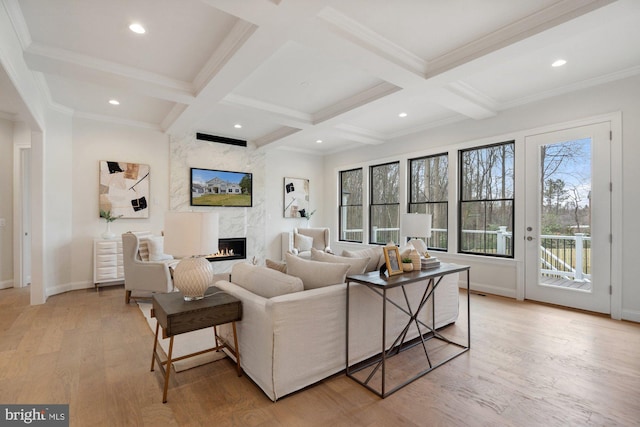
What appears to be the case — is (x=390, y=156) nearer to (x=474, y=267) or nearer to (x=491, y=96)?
(x=491, y=96)

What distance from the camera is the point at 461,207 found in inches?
203

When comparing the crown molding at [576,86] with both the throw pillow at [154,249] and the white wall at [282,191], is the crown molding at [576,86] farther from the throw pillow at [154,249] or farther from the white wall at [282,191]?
the throw pillow at [154,249]

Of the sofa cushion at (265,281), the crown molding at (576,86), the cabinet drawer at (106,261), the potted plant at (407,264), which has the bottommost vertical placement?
the cabinet drawer at (106,261)

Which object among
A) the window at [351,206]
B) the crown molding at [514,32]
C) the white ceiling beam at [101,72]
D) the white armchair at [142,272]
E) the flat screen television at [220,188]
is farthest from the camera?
the window at [351,206]

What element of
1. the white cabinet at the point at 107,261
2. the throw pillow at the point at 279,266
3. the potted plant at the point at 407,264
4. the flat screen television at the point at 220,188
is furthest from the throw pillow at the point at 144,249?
the potted plant at the point at 407,264

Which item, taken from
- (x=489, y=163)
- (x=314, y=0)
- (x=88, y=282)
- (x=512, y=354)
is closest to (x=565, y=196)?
(x=489, y=163)

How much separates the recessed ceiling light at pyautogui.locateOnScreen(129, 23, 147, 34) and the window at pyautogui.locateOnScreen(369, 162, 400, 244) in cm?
477

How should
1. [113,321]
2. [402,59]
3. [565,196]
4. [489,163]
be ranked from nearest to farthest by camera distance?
[402,59] → [113,321] → [565,196] → [489,163]

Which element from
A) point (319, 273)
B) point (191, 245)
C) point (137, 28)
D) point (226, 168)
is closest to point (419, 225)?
point (319, 273)

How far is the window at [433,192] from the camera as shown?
5.41 meters

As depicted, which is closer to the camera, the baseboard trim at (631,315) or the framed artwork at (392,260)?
the framed artwork at (392,260)

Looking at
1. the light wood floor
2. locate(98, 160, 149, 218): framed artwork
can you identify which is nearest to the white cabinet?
locate(98, 160, 149, 218): framed artwork

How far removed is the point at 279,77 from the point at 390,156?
327cm

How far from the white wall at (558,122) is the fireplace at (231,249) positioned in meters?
3.69
